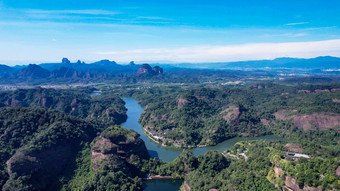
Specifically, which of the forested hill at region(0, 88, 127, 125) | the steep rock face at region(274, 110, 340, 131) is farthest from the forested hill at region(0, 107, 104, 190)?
the steep rock face at region(274, 110, 340, 131)

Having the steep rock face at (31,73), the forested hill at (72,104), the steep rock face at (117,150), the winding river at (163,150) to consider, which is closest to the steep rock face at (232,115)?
the winding river at (163,150)

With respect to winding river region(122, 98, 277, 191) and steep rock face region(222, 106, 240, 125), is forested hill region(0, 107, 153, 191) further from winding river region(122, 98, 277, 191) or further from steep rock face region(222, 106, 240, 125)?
steep rock face region(222, 106, 240, 125)

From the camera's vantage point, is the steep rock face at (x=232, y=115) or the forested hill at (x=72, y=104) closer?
the steep rock face at (x=232, y=115)

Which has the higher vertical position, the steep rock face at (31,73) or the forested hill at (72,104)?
the steep rock face at (31,73)

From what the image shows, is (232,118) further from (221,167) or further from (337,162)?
(337,162)

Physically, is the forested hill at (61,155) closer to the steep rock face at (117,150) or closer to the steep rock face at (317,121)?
the steep rock face at (117,150)

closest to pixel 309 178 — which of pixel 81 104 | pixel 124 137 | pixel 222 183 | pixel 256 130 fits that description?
pixel 222 183
